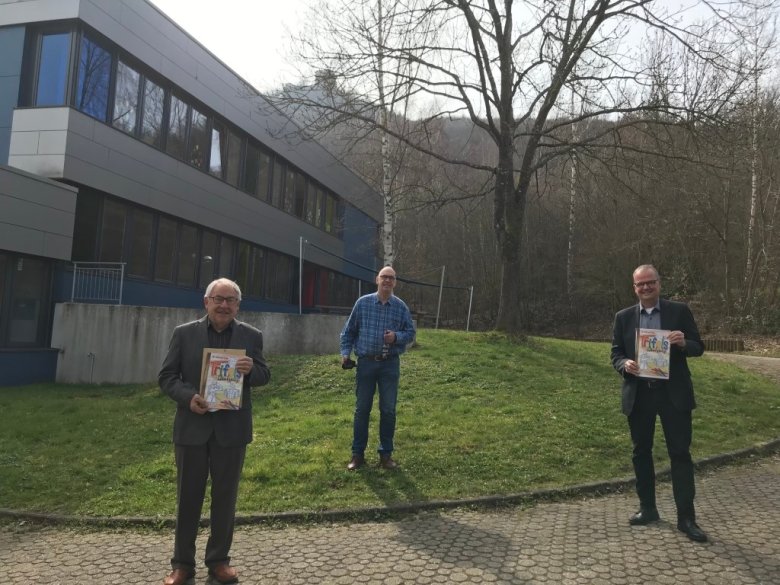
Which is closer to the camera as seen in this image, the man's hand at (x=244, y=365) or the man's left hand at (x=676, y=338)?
the man's hand at (x=244, y=365)

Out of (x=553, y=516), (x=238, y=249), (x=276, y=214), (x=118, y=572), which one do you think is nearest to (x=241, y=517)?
(x=118, y=572)

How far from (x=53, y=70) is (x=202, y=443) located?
43.7ft

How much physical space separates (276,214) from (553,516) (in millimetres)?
20296

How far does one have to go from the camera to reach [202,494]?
12.7 ft

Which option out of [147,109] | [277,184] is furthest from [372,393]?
[277,184]

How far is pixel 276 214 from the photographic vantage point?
23.8m

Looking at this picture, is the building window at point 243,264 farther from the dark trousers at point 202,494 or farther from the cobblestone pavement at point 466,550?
the dark trousers at point 202,494

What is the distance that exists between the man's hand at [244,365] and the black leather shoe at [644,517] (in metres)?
3.21

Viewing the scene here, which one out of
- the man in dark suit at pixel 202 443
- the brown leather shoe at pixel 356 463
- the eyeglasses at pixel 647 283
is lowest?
the brown leather shoe at pixel 356 463

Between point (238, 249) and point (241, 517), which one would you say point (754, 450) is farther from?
point (238, 249)

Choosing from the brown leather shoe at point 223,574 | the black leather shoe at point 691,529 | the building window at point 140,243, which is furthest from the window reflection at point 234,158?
the black leather shoe at point 691,529

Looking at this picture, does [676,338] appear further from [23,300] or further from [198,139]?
[198,139]

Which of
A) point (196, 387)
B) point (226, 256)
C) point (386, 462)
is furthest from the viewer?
point (226, 256)

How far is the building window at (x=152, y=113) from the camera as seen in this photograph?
1606 centimetres
